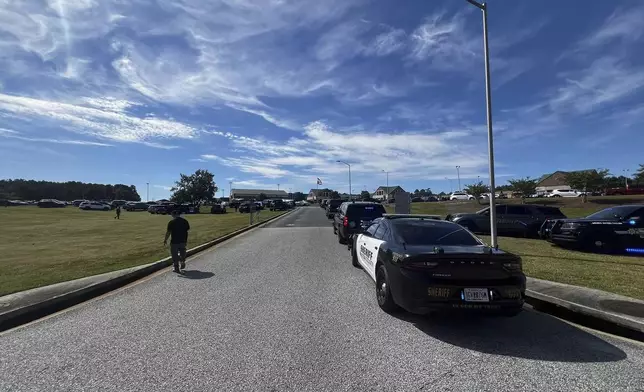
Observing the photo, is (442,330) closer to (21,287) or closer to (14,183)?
(21,287)

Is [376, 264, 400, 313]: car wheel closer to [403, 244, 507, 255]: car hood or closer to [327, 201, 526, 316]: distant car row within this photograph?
[327, 201, 526, 316]: distant car row

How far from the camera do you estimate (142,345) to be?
4742 mm

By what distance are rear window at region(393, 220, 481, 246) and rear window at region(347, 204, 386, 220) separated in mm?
7312

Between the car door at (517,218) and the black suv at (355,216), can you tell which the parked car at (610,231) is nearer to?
the car door at (517,218)

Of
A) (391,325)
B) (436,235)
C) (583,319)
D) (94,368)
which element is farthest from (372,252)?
(94,368)

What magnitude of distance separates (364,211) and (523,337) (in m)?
9.86

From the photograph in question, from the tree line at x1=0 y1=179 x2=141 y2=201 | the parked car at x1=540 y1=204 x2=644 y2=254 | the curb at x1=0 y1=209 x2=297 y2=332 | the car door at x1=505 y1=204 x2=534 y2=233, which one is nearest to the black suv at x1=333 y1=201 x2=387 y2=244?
the parked car at x1=540 y1=204 x2=644 y2=254

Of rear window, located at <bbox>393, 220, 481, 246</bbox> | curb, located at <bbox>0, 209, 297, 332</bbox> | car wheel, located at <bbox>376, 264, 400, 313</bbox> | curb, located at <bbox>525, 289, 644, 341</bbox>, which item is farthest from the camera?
rear window, located at <bbox>393, 220, 481, 246</bbox>

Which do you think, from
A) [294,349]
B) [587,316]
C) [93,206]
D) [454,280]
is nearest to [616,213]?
[587,316]

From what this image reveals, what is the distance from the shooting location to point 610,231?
Answer: 12016 millimetres

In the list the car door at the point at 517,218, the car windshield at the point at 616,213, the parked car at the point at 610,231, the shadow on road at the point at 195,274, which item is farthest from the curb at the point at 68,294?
the car door at the point at 517,218

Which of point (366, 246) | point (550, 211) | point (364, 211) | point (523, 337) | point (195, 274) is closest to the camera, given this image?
point (523, 337)

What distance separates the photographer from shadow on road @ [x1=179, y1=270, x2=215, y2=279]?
9.12 meters

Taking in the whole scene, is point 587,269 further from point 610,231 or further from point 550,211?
point 550,211
